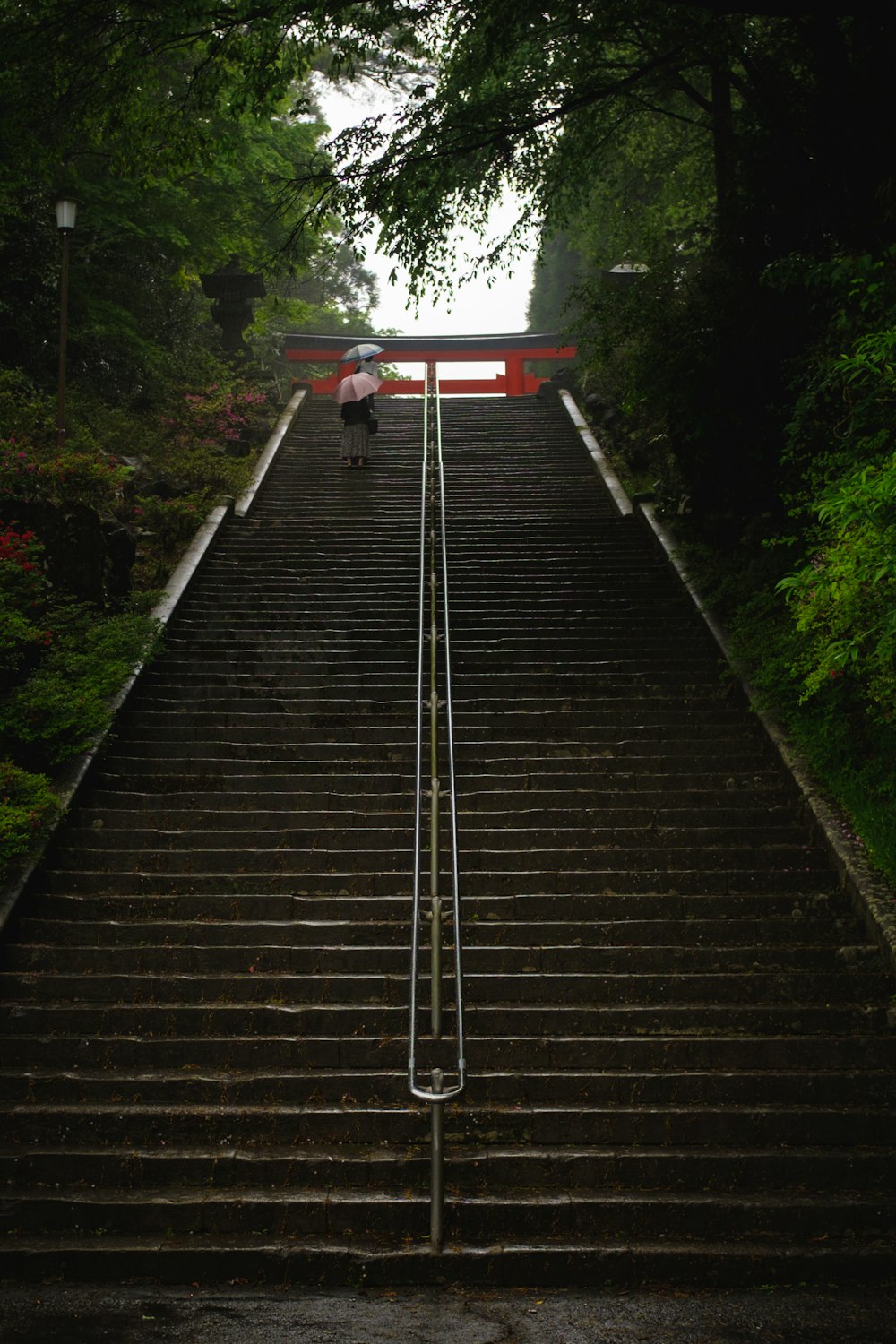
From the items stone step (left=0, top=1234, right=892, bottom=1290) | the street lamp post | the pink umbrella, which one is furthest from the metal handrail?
the pink umbrella

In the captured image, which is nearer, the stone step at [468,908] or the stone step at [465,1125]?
the stone step at [465,1125]

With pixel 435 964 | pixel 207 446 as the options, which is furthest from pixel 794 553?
pixel 207 446

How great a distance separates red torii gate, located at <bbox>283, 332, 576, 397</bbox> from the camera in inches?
1126

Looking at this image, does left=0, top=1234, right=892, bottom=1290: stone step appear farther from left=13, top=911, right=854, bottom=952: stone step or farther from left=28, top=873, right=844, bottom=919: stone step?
left=28, top=873, right=844, bottom=919: stone step

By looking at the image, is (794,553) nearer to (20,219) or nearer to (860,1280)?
(860,1280)

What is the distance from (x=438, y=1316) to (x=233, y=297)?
18.6m

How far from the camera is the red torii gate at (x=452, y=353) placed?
93.8 ft

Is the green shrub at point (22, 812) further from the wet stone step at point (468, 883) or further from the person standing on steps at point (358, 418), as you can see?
the person standing on steps at point (358, 418)

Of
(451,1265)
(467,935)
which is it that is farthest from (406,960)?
(451,1265)

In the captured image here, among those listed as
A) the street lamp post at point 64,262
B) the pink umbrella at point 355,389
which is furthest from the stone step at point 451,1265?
the pink umbrella at point 355,389

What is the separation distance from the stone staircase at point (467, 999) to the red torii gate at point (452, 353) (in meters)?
20.7

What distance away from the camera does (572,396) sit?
20188 mm

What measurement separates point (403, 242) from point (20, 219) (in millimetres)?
7470

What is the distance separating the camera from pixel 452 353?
2914 cm
